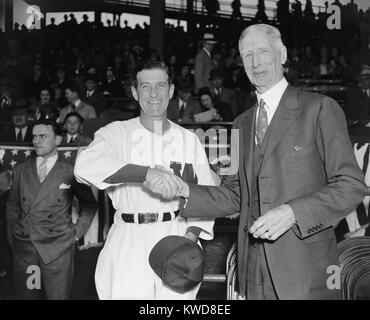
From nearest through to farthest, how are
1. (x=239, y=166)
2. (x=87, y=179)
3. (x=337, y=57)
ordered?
(x=239, y=166), (x=87, y=179), (x=337, y=57)

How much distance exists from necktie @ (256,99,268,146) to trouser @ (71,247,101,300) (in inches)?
66.3

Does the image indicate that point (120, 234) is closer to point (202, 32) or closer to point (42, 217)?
point (42, 217)

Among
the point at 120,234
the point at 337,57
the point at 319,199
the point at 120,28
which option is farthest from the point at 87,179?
the point at 120,28

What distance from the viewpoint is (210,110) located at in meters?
4.27

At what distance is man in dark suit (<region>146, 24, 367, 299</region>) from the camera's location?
4.48 ft

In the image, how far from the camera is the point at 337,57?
16.7 feet

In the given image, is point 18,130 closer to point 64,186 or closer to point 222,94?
point 64,186

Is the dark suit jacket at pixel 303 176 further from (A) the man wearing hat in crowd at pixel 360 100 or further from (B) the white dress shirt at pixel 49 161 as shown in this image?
(A) the man wearing hat in crowd at pixel 360 100

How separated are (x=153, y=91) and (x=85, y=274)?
4.64 ft

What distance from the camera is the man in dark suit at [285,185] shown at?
53.8 inches

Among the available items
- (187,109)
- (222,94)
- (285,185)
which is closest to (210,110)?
(187,109)

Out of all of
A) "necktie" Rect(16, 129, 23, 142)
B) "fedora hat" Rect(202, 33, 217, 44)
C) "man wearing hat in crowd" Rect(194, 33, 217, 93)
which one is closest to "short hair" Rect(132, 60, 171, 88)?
"necktie" Rect(16, 129, 23, 142)
